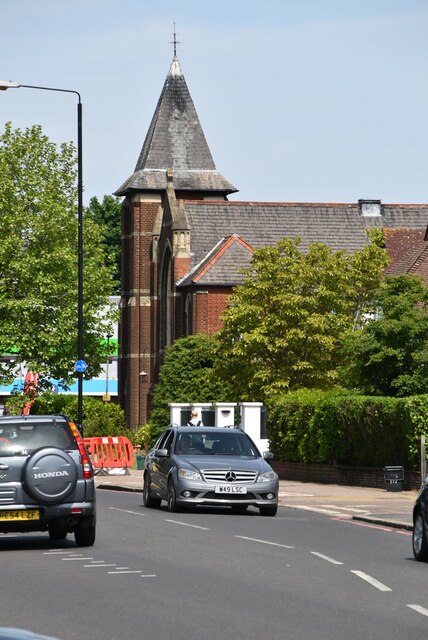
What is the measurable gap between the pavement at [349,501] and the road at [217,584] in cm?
243

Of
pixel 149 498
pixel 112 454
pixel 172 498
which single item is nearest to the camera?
pixel 172 498

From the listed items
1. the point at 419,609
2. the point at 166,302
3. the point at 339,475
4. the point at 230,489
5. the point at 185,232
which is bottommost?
the point at 419,609

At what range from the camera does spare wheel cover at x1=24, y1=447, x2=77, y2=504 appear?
56.5ft

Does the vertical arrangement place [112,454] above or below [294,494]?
above

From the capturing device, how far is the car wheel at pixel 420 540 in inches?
656

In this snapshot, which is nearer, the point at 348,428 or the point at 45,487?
the point at 45,487

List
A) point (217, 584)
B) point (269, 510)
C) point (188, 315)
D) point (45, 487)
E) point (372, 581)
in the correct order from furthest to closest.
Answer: point (188, 315) < point (269, 510) < point (45, 487) < point (372, 581) < point (217, 584)

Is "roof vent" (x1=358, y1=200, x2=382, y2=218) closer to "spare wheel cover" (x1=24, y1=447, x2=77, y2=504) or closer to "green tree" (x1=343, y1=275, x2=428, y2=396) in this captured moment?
"green tree" (x1=343, y1=275, x2=428, y2=396)

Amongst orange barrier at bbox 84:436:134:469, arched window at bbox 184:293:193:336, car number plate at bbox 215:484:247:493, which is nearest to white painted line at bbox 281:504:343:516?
A: car number plate at bbox 215:484:247:493

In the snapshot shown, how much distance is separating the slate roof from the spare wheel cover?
188ft

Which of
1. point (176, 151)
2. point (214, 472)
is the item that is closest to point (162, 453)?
point (214, 472)

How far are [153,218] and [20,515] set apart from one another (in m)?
68.5

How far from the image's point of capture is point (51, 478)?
680 inches

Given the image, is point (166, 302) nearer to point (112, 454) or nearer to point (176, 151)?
point (176, 151)
